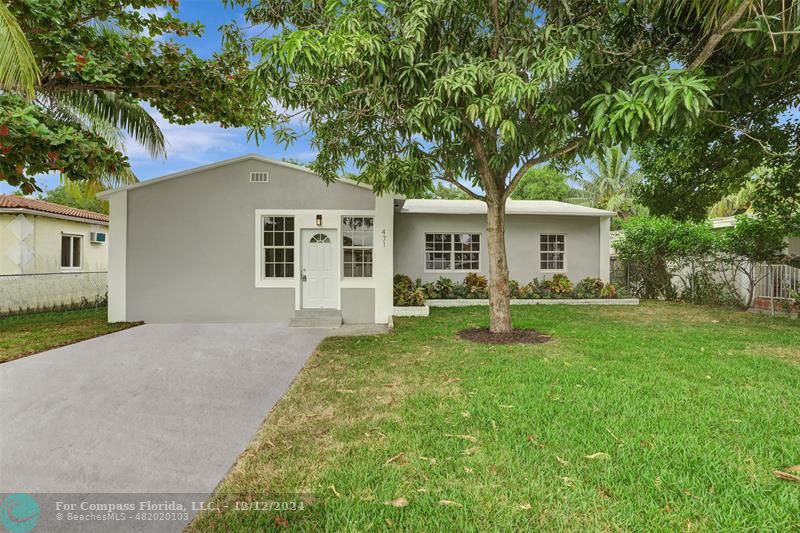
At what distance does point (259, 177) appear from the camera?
360 inches

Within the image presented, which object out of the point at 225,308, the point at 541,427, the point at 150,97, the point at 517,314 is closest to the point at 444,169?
the point at 517,314

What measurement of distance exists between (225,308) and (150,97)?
4754 millimetres

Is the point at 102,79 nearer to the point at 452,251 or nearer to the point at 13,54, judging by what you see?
the point at 13,54

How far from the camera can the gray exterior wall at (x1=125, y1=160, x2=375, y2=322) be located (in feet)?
29.8

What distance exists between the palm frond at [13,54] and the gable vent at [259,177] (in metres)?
4.26

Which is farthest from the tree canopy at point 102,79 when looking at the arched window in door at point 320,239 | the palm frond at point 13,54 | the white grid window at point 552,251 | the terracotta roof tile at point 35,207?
the white grid window at point 552,251

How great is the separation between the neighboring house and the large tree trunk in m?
12.5

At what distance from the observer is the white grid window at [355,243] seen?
9.29 m

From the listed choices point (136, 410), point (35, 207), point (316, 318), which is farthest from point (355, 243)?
point (35, 207)

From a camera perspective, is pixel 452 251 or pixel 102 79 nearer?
pixel 102 79

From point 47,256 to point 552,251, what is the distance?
15.5m

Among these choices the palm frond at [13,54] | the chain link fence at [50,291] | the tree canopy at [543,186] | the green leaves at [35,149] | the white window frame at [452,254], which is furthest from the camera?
the tree canopy at [543,186]

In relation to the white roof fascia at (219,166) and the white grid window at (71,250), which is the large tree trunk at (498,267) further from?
the white grid window at (71,250)

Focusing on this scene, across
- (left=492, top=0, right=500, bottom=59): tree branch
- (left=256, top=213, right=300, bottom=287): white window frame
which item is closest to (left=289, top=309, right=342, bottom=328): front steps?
(left=256, top=213, right=300, bottom=287): white window frame
